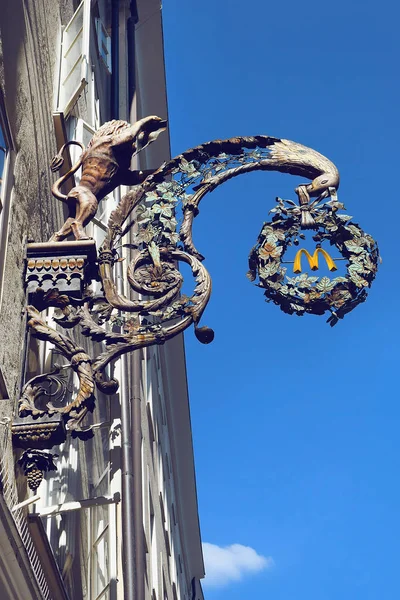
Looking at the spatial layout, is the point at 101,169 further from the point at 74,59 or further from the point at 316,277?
the point at 74,59

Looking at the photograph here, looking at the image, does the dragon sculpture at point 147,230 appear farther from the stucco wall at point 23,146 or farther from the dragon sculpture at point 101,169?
the stucco wall at point 23,146

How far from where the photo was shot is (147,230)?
16.9 ft

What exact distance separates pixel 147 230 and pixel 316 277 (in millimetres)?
1034

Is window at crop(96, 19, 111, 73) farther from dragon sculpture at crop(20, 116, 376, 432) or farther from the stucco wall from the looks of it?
dragon sculpture at crop(20, 116, 376, 432)

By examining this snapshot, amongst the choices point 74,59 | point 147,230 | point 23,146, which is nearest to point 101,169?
point 147,230

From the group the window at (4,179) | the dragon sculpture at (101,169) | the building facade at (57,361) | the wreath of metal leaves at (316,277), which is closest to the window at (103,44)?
the building facade at (57,361)

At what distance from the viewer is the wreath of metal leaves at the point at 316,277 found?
480cm

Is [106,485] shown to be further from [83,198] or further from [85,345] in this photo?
[83,198]

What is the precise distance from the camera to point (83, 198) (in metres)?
5.46

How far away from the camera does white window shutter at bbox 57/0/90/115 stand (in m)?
8.59

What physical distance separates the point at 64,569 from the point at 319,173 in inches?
138

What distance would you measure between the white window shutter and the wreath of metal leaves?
3802mm

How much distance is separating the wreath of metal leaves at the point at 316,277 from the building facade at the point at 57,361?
1295mm

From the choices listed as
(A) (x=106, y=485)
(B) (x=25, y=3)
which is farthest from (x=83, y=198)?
(A) (x=106, y=485)
